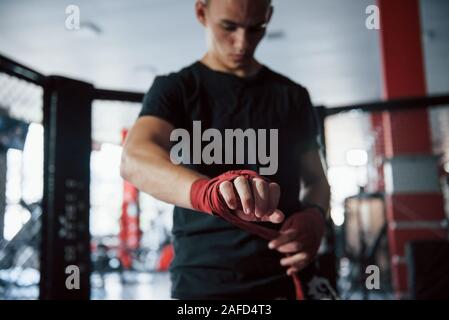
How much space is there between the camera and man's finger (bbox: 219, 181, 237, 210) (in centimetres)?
47

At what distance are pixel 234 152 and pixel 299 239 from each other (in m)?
0.17

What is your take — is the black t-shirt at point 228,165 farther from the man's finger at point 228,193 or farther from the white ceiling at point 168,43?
the white ceiling at point 168,43

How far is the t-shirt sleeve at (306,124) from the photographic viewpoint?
2.55 feet

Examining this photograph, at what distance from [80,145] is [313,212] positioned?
48 cm

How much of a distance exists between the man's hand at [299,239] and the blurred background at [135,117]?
0.72ft

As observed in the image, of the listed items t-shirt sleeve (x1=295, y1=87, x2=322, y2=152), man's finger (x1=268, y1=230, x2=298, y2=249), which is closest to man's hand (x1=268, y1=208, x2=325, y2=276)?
man's finger (x1=268, y1=230, x2=298, y2=249)

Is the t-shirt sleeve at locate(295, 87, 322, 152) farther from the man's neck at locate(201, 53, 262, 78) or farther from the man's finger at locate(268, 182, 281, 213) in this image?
the man's finger at locate(268, 182, 281, 213)

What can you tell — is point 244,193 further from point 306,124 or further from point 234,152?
point 306,124

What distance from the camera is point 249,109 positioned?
73cm

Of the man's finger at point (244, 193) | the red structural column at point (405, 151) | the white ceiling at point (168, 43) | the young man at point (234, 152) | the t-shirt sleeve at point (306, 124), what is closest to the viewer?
the man's finger at point (244, 193)

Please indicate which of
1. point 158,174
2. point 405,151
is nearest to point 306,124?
point 158,174

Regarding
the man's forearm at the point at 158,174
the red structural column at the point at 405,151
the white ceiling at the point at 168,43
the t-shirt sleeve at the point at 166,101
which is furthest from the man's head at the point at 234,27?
the white ceiling at the point at 168,43

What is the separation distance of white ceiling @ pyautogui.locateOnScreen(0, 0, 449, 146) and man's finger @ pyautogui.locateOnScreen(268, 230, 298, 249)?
237 centimetres

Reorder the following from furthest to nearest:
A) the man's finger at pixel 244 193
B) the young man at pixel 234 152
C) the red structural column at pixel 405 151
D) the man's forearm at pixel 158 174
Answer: the red structural column at pixel 405 151 → the young man at pixel 234 152 → the man's forearm at pixel 158 174 → the man's finger at pixel 244 193
